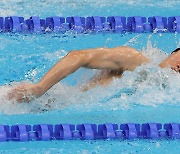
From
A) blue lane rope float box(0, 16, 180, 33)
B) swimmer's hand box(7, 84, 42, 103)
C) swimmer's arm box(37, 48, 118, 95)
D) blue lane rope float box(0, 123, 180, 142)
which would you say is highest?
blue lane rope float box(0, 16, 180, 33)

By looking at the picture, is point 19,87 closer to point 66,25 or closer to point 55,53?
point 55,53

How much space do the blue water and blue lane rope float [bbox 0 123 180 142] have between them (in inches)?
1.7

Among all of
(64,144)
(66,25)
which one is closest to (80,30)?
(66,25)

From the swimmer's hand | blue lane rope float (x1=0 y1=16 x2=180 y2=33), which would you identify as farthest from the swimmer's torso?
blue lane rope float (x1=0 y1=16 x2=180 y2=33)

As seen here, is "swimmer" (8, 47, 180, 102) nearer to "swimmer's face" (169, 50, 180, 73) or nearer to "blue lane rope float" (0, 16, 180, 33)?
"swimmer's face" (169, 50, 180, 73)


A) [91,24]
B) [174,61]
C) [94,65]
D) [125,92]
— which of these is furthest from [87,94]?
[91,24]

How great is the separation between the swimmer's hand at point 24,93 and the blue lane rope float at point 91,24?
1.63m

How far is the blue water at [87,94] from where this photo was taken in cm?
348

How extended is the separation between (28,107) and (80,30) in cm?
156

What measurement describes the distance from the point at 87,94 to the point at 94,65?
356 millimetres

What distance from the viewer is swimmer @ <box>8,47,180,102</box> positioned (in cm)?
352

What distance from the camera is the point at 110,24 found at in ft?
17.1

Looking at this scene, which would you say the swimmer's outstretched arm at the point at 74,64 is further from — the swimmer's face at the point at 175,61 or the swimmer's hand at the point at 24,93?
the swimmer's face at the point at 175,61

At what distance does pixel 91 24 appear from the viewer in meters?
5.18
